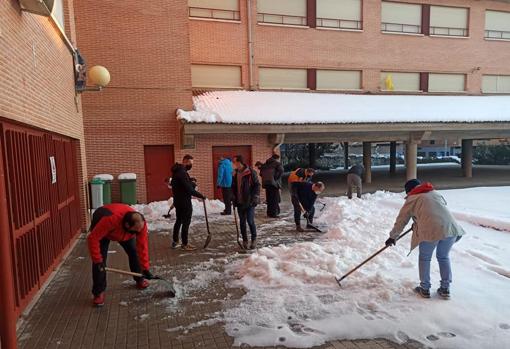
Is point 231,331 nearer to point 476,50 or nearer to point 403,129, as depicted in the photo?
point 403,129

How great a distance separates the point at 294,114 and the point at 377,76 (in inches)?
242

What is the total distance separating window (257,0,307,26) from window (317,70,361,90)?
91.7 inches

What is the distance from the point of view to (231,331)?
3.94m

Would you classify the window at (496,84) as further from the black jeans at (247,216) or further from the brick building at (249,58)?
the black jeans at (247,216)

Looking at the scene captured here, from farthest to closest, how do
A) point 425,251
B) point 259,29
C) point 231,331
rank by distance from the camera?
point 259,29 → point 425,251 → point 231,331

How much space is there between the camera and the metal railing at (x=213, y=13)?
1465 cm

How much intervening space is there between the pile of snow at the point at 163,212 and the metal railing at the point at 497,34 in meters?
16.8

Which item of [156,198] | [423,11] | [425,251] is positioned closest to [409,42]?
[423,11]

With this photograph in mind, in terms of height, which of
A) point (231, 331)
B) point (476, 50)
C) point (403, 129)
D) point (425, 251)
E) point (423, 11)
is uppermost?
point (423, 11)

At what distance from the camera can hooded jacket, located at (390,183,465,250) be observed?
441 cm

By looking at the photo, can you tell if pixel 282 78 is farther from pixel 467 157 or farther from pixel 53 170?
pixel 53 170

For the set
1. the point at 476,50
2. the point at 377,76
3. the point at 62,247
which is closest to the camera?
the point at 62,247

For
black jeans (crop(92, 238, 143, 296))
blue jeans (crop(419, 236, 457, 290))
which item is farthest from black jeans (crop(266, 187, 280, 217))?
blue jeans (crop(419, 236, 457, 290))

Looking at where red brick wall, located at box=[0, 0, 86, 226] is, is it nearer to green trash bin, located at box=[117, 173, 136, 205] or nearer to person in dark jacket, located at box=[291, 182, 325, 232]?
green trash bin, located at box=[117, 173, 136, 205]
